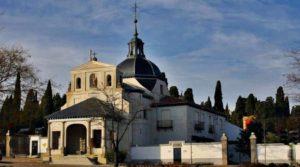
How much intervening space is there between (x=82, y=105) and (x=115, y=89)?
421 cm

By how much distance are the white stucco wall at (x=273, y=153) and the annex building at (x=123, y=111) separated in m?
12.8

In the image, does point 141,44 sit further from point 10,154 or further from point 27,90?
point 27,90

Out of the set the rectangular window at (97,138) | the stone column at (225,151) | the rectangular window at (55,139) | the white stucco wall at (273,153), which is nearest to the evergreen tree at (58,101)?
the rectangular window at (55,139)

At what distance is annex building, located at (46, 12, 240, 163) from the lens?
53.4 metres

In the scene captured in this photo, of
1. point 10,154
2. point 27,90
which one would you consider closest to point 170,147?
point 10,154

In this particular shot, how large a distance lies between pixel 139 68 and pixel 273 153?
2360 centimetres

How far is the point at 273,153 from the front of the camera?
48.4 m

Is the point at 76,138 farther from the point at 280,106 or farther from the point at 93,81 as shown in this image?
the point at 280,106

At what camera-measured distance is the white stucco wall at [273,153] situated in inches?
1891

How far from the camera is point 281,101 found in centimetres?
10344

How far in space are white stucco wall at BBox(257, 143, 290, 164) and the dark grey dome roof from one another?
69.3 feet

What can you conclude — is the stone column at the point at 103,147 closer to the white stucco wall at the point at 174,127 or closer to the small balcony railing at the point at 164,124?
the small balcony railing at the point at 164,124

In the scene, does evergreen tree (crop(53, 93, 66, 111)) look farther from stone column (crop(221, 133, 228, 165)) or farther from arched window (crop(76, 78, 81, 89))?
stone column (crop(221, 133, 228, 165))

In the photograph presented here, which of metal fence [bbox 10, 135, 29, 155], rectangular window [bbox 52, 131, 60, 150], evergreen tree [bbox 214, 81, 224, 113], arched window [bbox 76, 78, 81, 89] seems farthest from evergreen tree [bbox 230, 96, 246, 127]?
rectangular window [bbox 52, 131, 60, 150]
